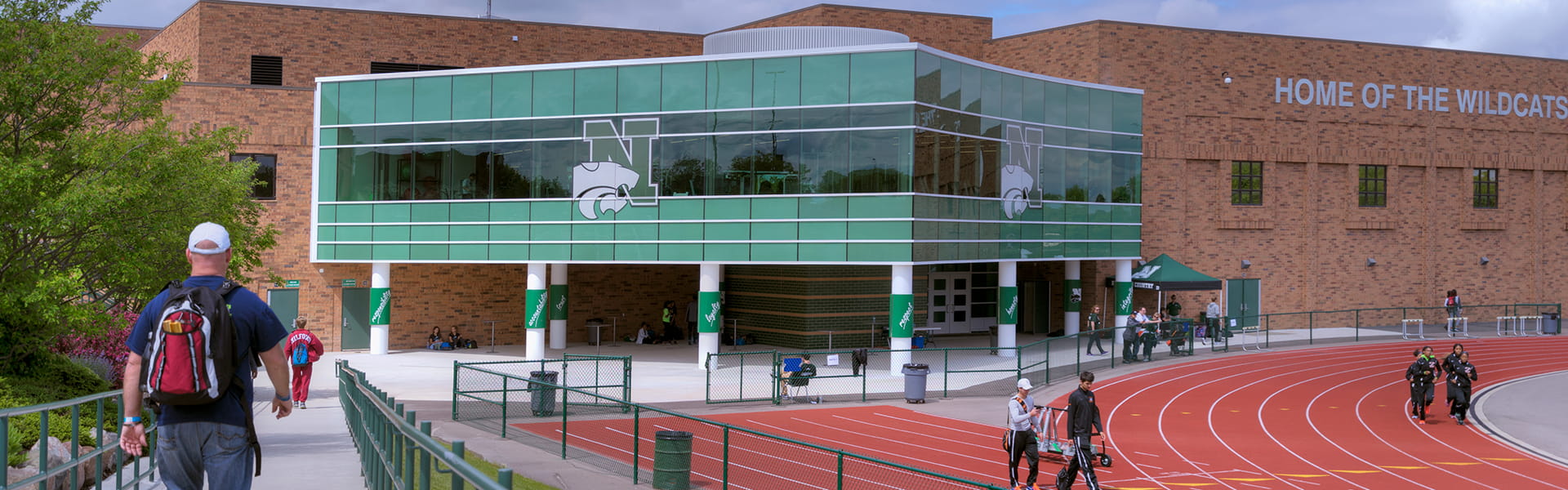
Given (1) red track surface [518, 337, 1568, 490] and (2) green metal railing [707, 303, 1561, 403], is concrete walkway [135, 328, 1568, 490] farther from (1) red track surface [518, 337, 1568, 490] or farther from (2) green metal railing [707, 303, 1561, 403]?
(1) red track surface [518, 337, 1568, 490]

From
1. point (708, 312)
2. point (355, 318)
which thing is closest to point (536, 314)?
point (708, 312)

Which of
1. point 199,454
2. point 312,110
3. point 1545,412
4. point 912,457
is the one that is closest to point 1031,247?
point 1545,412

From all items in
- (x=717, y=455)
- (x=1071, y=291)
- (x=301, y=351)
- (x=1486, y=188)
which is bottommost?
(x=717, y=455)

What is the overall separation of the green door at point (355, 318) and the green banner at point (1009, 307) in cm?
1894

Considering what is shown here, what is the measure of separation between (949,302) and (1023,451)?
2628 cm

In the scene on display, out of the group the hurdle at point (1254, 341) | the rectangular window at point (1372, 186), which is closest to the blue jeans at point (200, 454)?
the hurdle at point (1254, 341)

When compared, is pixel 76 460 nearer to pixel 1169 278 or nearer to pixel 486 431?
pixel 486 431

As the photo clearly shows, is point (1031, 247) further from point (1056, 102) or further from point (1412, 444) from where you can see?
point (1412, 444)

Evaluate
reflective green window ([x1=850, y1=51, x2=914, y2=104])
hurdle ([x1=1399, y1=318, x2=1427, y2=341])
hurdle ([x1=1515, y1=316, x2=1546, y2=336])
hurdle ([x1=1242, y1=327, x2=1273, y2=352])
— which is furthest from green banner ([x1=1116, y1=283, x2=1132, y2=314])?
hurdle ([x1=1515, y1=316, x2=1546, y2=336])

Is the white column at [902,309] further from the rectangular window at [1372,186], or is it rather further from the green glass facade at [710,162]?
the rectangular window at [1372,186]

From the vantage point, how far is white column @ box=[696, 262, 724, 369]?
1235 inches

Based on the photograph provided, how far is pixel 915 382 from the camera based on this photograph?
970 inches

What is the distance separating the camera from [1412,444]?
20.9m

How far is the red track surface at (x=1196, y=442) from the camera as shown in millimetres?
16375
